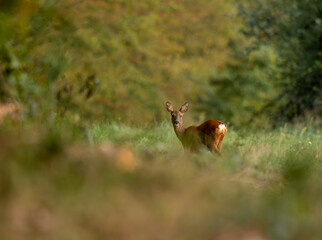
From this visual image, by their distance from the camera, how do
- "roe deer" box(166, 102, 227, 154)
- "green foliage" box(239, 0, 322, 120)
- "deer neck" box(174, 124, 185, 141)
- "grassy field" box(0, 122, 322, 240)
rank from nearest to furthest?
"grassy field" box(0, 122, 322, 240) → "roe deer" box(166, 102, 227, 154) → "deer neck" box(174, 124, 185, 141) → "green foliage" box(239, 0, 322, 120)

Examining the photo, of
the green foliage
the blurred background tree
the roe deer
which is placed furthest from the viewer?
the green foliage

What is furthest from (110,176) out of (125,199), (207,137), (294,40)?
(294,40)

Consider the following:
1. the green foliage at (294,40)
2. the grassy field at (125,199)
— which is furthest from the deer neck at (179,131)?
the green foliage at (294,40)

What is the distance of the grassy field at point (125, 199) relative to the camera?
3.30m

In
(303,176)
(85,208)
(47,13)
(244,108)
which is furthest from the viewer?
(244,108)

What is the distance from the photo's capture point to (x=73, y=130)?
501 cm

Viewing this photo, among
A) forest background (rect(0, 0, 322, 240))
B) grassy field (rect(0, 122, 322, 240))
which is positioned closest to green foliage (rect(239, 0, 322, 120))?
forest background (rect(0, 0, 322, 240))

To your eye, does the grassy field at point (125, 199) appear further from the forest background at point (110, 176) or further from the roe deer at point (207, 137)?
the roe deer at point (207, 137)

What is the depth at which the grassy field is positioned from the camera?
3305mm

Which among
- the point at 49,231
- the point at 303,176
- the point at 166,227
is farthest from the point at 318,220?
the point at 49,231

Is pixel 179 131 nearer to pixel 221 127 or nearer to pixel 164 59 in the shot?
pixel 221 127

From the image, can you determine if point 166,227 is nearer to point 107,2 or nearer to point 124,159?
point 124,159

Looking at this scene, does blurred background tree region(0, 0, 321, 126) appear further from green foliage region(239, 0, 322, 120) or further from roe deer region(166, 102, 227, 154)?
roe deer region(166, 102, 227, 154)

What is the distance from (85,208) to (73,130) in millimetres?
1687
